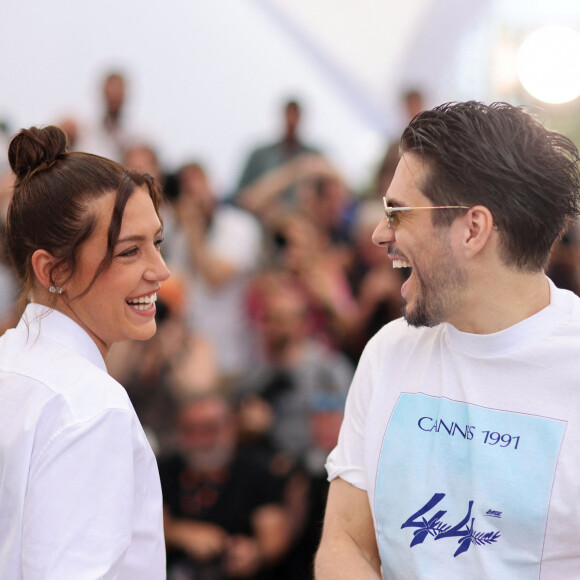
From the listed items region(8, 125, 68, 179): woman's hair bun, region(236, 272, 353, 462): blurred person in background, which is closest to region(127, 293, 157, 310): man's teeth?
region(8, 125, 68, 179): woman's hair bun

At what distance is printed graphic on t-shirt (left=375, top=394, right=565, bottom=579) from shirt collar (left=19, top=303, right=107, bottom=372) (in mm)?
752

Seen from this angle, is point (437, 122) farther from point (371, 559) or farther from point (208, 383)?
point (208, 383)

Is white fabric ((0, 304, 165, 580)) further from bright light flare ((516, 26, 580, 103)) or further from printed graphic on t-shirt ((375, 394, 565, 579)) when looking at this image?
bright light flare ((516, 26, 580, 103))

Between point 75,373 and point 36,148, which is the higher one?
point 36,148

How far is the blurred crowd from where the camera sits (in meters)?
4.33

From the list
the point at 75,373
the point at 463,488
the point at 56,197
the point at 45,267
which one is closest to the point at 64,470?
the point at 75,373

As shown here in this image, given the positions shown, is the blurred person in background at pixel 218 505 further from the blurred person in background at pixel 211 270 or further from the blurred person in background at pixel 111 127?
the blurred person in background at pixel 111 127

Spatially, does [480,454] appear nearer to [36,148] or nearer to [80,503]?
[80,503]

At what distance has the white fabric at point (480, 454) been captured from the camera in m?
1.91

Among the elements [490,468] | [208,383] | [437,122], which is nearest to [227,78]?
[208,383]

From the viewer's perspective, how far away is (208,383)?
184 inches

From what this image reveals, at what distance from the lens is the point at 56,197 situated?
6.64 ft

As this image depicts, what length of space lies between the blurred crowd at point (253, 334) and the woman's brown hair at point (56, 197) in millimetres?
1710

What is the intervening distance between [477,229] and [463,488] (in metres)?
0.60
